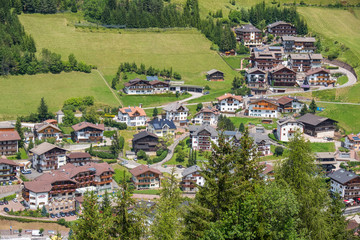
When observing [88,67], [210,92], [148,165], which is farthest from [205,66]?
[148,165]

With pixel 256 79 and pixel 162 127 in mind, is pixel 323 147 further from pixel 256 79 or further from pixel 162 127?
pixel 256 79

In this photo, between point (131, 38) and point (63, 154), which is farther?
point (131, 38)

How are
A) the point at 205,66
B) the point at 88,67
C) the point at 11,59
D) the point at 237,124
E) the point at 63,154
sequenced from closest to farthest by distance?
the point at 63,154, the point at 237,124, the point at 11,59, the point at 88,67, the point at 205,66

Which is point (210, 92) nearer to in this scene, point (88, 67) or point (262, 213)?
point (88, 67)

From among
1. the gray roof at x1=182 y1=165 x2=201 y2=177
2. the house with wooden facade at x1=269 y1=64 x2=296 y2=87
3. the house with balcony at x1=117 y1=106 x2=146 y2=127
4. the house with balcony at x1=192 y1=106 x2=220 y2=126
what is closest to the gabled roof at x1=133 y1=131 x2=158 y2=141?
the house with balcony at x1=117 y1=106 x2=146 y2=127

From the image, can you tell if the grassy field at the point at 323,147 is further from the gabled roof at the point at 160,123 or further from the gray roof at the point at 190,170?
the gabled roof at the point at 160,123

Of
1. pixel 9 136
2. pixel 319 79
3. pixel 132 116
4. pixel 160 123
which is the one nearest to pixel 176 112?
pixel 160 123

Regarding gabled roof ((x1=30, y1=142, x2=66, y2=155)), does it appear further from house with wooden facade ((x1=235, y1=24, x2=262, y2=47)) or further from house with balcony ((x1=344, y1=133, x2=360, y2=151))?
house with wooden facade ((x1=235, y1=24, x2=262, y2=47))
